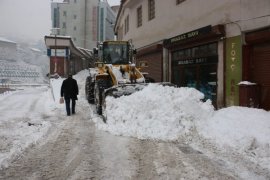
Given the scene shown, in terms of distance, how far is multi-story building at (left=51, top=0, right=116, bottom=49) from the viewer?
71750 millimetres

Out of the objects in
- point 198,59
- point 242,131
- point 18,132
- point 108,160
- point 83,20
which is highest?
point 83,20

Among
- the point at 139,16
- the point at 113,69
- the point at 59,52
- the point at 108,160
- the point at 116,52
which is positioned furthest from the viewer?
the point at 59,52

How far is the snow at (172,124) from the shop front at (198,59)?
3379 mm

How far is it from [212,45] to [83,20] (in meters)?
61.4

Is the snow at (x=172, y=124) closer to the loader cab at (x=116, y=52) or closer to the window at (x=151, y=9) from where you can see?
the loader cab at (x=116, y=52)

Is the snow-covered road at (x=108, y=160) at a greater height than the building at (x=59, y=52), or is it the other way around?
the building at (x=59, y=52)

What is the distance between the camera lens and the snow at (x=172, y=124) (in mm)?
7475

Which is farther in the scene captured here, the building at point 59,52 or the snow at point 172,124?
the building at point 59,52

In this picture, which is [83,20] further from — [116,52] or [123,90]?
[123,90]

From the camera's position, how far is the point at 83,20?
72.2 metres

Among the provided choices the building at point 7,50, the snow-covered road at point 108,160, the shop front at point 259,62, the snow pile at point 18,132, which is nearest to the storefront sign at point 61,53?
the snow pile at point 18,132

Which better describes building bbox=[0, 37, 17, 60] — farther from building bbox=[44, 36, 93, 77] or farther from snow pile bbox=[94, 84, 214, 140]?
snow pile bbox=[94, 84, 214, 140]

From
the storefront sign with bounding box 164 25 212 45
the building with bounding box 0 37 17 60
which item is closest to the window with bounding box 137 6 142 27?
the storefront sign with bounding box 164 25 212 45

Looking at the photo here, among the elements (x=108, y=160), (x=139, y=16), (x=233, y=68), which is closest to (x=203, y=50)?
(x=233, y=68)
